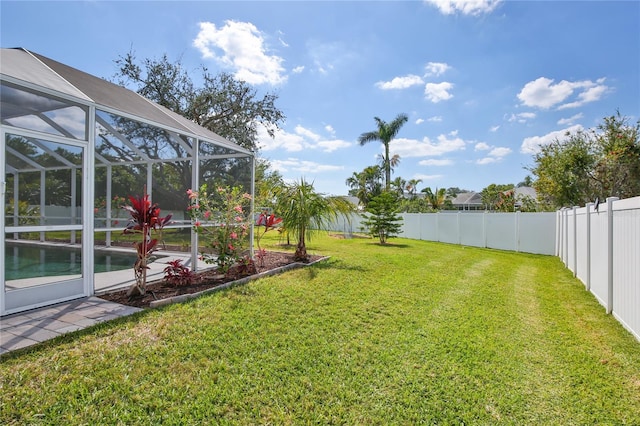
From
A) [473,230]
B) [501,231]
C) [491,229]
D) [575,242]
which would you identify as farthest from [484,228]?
[575,242]

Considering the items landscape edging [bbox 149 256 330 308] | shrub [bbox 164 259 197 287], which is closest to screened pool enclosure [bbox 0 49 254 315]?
shrub [bbox 164 259 197 287]

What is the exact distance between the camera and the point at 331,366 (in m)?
3.20

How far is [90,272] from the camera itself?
475cm

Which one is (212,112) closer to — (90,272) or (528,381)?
(90,272)

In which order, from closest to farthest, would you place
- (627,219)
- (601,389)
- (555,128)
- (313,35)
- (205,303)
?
(601,389)
(627,219)
(205,303)
(313,35)
(555,128)

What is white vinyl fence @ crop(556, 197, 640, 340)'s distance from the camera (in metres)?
3.86

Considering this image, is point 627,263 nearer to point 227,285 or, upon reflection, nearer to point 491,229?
point 227,285

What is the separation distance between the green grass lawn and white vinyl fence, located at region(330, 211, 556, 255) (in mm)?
5491

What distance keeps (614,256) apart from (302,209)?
586 cm

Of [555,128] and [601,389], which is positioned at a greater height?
[555,128]

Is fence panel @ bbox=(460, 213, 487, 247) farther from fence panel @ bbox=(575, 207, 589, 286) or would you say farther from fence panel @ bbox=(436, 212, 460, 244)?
fence panel @ bbox=(575, 207, 589, 286)

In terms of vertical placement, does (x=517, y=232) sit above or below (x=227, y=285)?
above

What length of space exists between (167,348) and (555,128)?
Answer: 1834cm

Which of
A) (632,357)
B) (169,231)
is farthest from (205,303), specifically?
(632,357)
